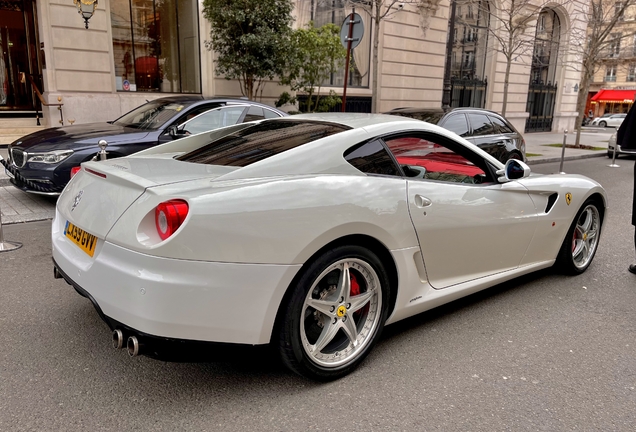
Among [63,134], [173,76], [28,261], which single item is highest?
[173,76]

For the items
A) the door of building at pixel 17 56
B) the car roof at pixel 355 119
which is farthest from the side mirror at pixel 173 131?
the door of building at pixel 17 56

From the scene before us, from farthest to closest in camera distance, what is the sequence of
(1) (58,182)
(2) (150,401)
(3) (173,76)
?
1. (3) (173,76)
2. (1) (58,182)
3. (2) (150,401)

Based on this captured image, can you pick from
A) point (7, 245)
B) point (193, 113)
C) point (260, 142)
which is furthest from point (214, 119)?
point (260, 142)

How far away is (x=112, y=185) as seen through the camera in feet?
9.00

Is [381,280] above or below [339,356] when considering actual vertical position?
above

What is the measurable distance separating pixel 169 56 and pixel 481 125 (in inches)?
402

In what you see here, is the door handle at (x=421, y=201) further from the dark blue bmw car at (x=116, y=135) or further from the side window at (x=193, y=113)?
the side window at (x=193, y=113)

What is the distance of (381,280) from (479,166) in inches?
55.3

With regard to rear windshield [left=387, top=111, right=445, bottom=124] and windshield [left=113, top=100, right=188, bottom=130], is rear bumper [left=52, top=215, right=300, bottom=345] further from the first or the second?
rear windshield [left=387, top=111, right=445, bottom=124]

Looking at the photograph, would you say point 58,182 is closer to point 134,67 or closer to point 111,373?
point 111,373

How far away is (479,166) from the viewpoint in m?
3.79

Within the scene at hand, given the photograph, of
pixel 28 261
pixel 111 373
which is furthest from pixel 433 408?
pixel 28 261

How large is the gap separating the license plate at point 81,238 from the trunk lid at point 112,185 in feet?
0.14

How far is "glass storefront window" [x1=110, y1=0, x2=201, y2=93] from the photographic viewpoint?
46.4 ft
